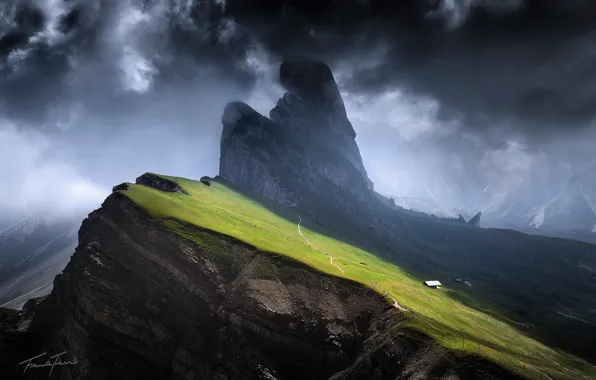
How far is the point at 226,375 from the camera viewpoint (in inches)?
3275

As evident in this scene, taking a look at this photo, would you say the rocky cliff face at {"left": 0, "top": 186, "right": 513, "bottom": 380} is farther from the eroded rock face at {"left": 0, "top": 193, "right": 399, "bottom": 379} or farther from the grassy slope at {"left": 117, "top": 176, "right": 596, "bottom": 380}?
the grassy slope at {"left": 117, "top": 176, "right": 596, "bottom": 380}

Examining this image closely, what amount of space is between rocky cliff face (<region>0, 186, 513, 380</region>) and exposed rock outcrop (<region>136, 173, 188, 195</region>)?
58.9 metres

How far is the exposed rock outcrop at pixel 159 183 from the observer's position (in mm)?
180863

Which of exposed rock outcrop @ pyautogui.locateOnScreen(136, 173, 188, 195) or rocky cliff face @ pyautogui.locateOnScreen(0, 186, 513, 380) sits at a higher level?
exposed rock outcrop @ pyautogui.locateOnScreen(136, 173, 188, 195)

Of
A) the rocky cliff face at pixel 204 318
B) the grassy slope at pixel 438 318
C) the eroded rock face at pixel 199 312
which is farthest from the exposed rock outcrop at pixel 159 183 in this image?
the eroded rock face at pixel 199 312

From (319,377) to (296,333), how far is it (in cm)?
1078

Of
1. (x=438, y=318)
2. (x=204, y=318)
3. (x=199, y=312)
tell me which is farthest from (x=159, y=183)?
(x=438, y=318)

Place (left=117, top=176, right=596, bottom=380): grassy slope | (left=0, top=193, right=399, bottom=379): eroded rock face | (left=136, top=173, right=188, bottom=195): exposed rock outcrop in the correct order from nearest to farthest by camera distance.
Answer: (left=117, top=176, right=596, bottom=380): grassy slope, (left=0, top=193, right=399, bottom=379): eroded rock face, (left=136, top=173, right=188, bottom=195): exposed rock outcrop

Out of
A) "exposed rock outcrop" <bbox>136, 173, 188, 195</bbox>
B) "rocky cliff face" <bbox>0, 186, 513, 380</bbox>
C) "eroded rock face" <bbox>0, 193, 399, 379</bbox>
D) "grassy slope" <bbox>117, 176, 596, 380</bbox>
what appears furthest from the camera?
"exposed rock outcrop" <bbox>136, 173, 188, 195</bbox>

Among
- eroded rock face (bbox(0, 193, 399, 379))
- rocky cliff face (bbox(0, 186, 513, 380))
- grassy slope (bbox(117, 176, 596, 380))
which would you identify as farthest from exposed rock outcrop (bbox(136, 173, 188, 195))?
eroded rock face (bbox(0, 193, 399, 379))

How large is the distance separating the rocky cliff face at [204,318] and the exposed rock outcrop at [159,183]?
58.9 m

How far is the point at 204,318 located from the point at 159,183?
111615 mm

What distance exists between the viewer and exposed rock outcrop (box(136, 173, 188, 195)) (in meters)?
181

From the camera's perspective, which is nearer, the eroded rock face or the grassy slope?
the grassy slope
